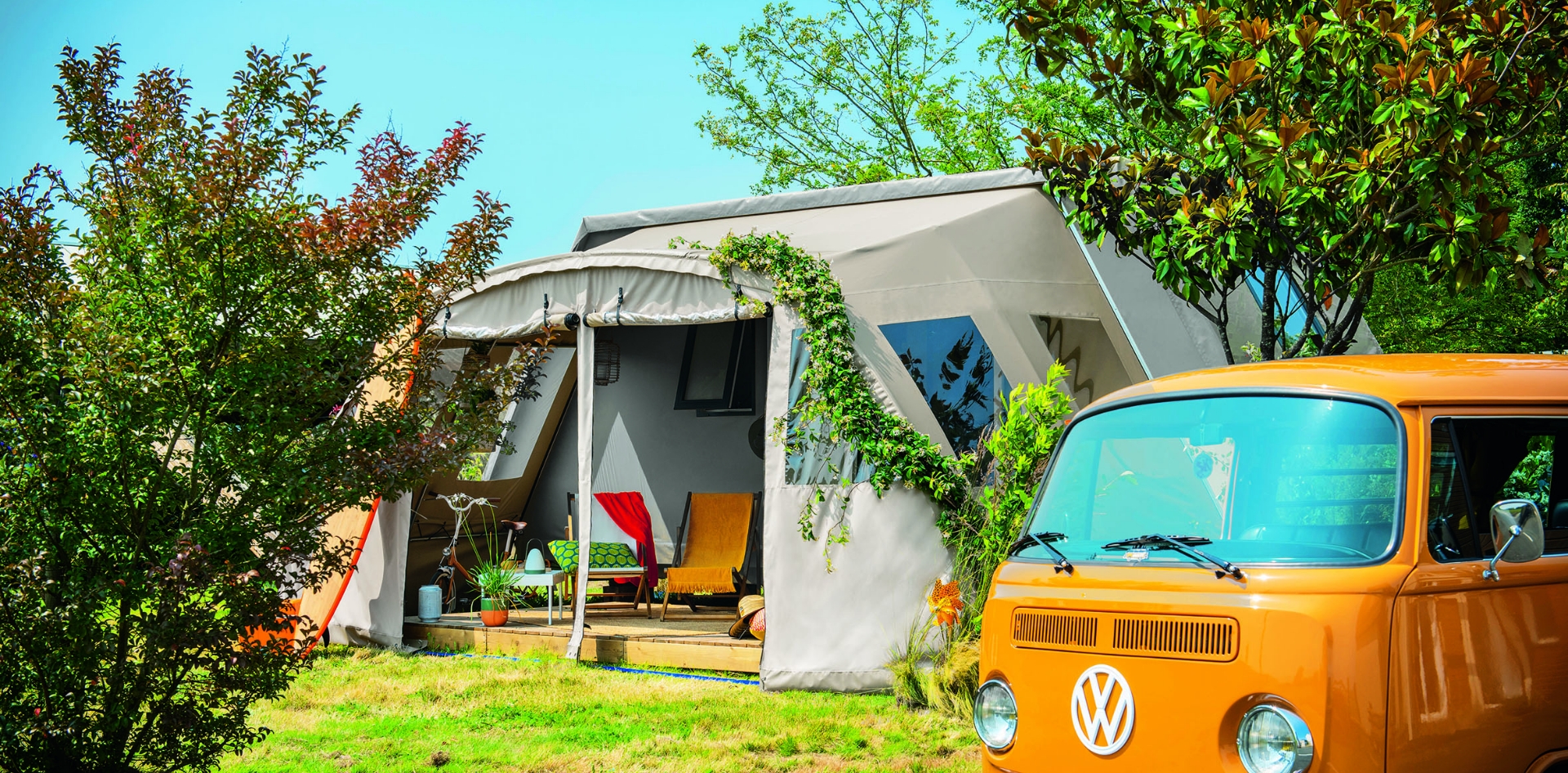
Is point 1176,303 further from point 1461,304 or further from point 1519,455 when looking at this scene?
point 1461,304

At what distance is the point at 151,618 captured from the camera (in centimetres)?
486

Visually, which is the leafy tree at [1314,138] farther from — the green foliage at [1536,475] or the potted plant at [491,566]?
the potted plant at [491,566]

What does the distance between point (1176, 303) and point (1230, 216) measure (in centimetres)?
263

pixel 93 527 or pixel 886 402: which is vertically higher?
pixel 886 402

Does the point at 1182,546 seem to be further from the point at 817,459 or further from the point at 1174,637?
the point at 817,459

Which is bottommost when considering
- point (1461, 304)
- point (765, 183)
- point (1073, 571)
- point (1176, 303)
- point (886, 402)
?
point (1073, 571)

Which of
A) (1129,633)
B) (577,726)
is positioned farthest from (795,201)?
(1129,633)

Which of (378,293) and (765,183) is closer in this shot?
(378,293)

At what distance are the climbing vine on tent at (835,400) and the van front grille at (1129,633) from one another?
155 inches

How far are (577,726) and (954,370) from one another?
3.80 metres

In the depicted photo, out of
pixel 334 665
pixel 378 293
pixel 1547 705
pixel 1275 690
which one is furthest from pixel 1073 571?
pixel 334 665

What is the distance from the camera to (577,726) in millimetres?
6945

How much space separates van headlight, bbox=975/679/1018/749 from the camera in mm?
3777

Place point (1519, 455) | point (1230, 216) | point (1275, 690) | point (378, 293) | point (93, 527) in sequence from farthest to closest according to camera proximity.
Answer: point (1230, 216) → point (378, 293) → point (93, 527) → point (1519, 455) → point (1275, 690)
